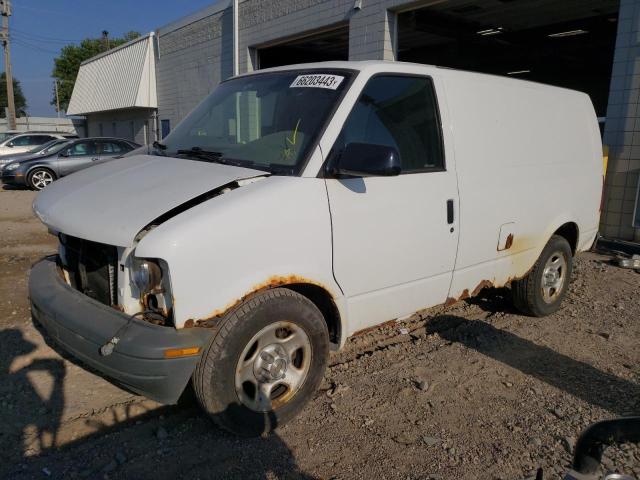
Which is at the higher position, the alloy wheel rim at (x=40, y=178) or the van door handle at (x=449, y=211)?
the van door handle at (x=449, y=211)

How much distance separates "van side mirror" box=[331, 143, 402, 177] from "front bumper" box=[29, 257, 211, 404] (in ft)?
3.91

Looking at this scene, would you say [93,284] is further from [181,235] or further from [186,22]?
[186,22]

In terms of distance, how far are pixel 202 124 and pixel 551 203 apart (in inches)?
122

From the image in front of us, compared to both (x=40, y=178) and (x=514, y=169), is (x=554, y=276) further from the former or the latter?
(x=40, y=178)

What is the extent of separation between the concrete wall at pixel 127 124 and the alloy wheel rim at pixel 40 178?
748 cm

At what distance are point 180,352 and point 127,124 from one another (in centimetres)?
2507

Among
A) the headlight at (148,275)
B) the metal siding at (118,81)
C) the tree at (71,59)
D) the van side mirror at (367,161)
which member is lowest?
the headlight at (148,275)

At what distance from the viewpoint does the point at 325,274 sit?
118 inches

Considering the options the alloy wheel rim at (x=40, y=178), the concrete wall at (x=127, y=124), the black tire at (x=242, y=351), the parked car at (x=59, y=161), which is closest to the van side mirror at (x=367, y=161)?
the black tire at (x=242, y=351)

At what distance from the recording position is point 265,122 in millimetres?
3434

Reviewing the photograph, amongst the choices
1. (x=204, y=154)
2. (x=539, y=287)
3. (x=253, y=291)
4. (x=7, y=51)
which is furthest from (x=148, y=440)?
(x=7, y=51)

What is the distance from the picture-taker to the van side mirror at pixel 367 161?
9.45 feet

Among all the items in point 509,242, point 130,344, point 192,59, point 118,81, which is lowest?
point 130,344

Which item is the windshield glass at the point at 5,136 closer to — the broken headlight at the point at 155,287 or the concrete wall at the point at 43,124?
the concrete wall at the point at 43,124
